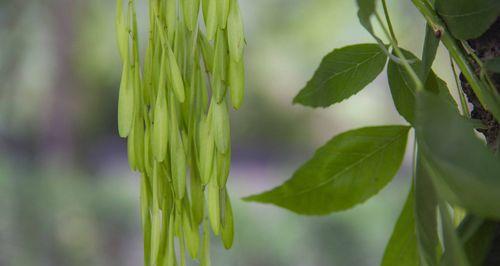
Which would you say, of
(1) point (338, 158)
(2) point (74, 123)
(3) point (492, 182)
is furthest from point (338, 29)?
(3) point (492, 182)

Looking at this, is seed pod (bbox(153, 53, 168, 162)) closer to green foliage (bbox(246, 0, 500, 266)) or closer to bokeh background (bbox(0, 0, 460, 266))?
green foliage (bbox(246, 0, 500, 266))

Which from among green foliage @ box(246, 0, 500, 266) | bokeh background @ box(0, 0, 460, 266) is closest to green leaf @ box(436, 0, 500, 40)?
green foliage @ box(246, 0, 500, 266)

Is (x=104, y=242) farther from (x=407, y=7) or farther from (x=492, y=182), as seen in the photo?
(x=492, y=182)

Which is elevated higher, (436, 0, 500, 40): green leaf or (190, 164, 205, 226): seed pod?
(436, 0, 500, 40): green leaf

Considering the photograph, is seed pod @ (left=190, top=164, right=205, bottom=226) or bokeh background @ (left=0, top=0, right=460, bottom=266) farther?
bokeh background @ (left=0, top=0, right=460, bottom=266)

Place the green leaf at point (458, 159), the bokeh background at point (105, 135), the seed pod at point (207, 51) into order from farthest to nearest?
the bokeh background at point (105, 135), the seed pod at point (207, 51), the green leaf at point (458, 159)

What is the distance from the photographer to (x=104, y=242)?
1766 mm

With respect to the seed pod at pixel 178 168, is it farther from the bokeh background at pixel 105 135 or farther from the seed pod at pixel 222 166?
the bokeh background at pixel 105 135

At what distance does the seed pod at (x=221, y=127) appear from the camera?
19 cm

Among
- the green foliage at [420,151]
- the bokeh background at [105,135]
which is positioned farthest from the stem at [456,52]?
the bokeh background at [105,135]

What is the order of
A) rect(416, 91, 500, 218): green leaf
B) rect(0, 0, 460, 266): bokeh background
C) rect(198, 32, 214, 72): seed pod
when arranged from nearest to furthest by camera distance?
rect(416, 91, 500, 218): green leaf → rect(198, 32, 214, 72): seed pod → rect(0, 0, 460, 266): bokeh background

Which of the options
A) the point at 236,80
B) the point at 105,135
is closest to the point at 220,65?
the point at 236,80

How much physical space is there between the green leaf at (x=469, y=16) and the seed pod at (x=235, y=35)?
5cm

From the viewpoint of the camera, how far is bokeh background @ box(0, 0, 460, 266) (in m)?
1.69
